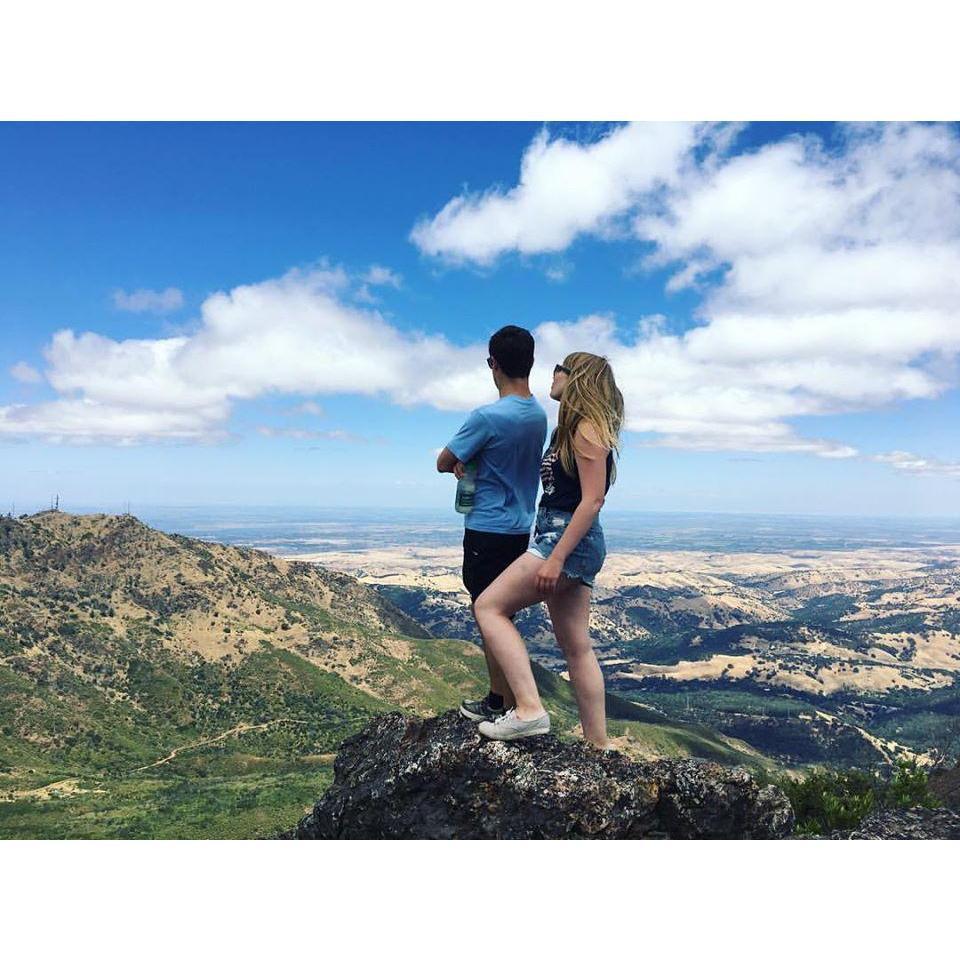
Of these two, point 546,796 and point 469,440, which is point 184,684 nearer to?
point 546,796

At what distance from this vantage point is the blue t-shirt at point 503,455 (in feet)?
16.5

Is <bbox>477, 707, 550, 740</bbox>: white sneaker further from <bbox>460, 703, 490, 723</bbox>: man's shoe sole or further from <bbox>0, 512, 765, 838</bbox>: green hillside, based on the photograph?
<bbox>0, 512, 765, 838</bbox>: green hillside

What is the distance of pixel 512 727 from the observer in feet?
18.1

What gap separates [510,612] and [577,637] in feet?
1.80

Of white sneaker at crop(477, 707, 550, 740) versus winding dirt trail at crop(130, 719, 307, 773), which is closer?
white sneaker at crop(477, 707, 550, 740)

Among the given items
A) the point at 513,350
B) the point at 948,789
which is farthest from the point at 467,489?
the point at 948,789

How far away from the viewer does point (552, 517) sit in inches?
199

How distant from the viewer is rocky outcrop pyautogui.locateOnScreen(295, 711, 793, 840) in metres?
5.30

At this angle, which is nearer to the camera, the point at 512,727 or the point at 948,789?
the point at 512,727

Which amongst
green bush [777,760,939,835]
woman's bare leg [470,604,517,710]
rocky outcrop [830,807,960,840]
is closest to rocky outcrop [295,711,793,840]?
woman's bare leg [470,604,517,710]

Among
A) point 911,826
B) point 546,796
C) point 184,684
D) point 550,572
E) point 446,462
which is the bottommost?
point 184,684

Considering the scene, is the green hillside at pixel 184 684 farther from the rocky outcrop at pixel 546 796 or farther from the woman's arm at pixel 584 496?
the woman's arm at pixel 584 496

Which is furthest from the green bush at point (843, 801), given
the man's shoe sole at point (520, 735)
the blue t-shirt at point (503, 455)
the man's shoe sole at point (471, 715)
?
the blue t-shirt at point (503, 455)
